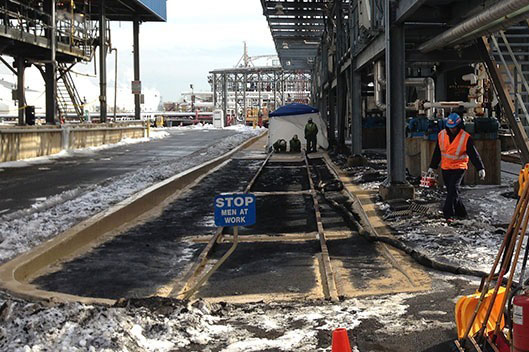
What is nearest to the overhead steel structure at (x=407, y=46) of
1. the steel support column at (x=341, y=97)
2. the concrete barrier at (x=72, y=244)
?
the steel support column at (x=341, y=97)

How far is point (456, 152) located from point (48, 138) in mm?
19243

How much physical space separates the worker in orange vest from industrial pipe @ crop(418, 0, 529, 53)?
1327mm

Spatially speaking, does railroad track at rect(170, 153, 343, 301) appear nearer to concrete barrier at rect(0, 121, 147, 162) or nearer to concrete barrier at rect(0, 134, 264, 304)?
concrete barrier at rect(0, 134, 264, 304)

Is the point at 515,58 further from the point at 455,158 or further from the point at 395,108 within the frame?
the point at 455,158

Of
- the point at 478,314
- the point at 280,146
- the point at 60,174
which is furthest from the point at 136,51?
the point at 478,314

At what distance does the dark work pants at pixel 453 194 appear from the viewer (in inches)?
390

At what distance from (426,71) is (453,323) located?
17.6 m

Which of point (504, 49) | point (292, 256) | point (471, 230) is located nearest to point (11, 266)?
point (292, 256)

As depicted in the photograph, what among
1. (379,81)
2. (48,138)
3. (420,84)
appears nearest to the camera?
(379,81)

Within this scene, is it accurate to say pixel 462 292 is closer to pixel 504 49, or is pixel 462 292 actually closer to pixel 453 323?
pixel 453 323

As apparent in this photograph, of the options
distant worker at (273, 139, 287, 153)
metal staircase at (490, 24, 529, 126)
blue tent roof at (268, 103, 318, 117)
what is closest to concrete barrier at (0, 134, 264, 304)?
metal staircase at (490, 24, 529, 126)

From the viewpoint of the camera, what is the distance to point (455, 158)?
9.91 meters

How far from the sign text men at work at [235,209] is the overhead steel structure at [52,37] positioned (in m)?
19.1

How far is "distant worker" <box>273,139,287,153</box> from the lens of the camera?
99.5 feet
